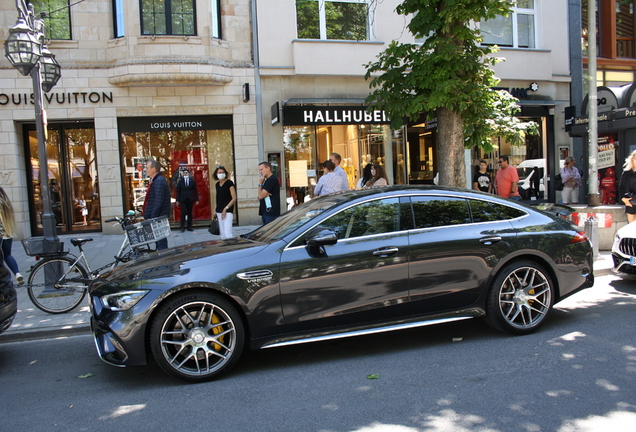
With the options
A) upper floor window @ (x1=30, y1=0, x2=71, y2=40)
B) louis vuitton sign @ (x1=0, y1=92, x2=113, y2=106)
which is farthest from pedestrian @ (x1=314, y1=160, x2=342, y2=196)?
upper floor window @ (x1=30, y1=0, x2=71, y2=40)

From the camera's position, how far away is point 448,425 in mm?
3326

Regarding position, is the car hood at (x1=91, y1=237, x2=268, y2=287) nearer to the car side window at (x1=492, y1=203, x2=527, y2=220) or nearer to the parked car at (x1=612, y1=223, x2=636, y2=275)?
the car side window at (x1=492, y1=203, x2=527, y2=220)

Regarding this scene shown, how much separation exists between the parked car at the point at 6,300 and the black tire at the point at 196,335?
1737mm

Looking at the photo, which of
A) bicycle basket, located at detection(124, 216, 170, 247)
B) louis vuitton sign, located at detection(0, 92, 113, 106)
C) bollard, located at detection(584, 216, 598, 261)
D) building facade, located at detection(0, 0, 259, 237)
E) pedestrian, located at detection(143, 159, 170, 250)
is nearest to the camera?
bicycle basket, located at detection(124, 216, 170, 247)

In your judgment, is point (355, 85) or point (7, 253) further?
point (355, 85)

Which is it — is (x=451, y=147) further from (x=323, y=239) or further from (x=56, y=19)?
(x=56, y=19)

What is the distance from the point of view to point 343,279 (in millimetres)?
4449

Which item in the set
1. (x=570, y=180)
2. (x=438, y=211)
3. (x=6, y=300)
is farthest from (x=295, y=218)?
(x=570, y=180)

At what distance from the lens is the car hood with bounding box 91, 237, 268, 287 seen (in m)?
4.27

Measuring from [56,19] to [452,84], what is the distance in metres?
11.1

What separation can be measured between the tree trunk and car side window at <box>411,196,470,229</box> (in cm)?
383

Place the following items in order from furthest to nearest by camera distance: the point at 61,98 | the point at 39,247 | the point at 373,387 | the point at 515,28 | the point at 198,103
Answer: the point at 515,28
the point at 198,103
the point at 61,98
the point at 39,247
the point at 373,387

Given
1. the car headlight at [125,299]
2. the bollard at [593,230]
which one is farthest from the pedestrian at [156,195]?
the bollard at [593,230]

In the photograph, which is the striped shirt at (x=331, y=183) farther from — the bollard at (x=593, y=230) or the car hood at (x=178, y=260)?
the car hood at (x=178, y=260)
